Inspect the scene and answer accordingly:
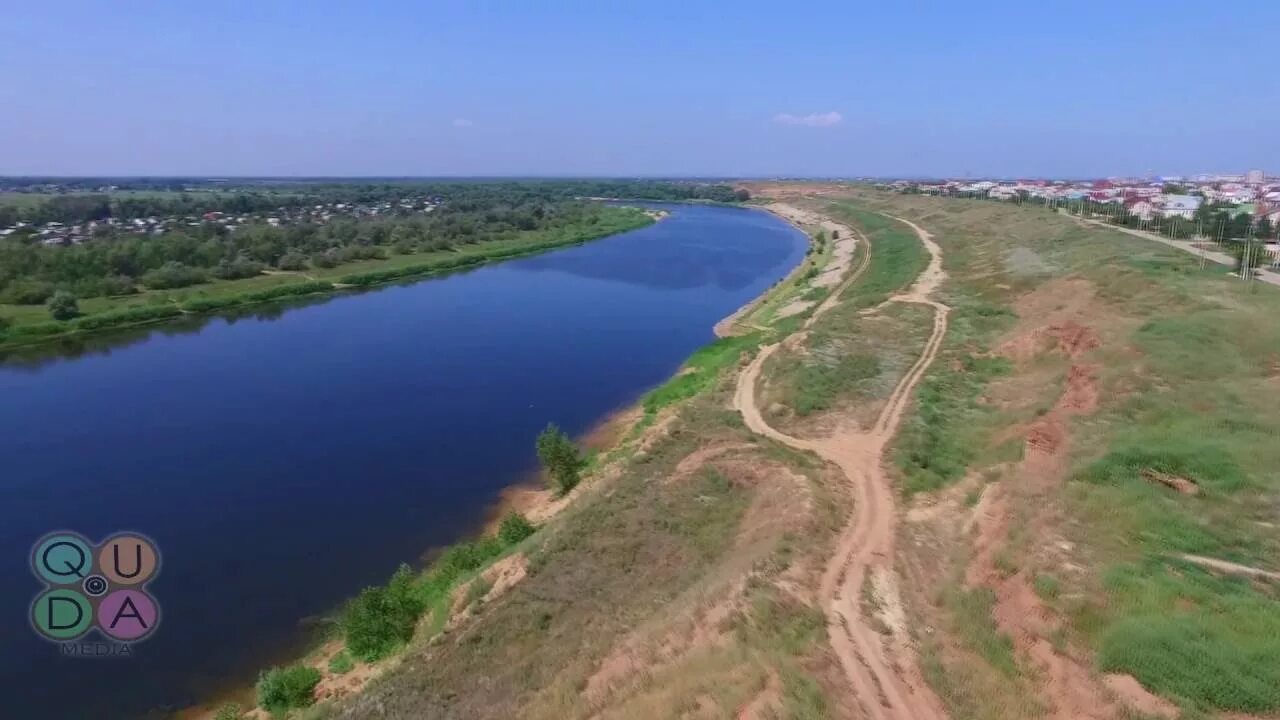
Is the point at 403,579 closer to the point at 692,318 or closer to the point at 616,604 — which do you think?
the point at 616,604

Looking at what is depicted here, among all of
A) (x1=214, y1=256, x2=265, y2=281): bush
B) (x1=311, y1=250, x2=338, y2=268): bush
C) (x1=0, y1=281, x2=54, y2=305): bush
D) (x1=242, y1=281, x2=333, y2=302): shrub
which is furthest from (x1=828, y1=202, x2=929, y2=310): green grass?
(x1=0, y1=281, x2=54, y2=305): bush

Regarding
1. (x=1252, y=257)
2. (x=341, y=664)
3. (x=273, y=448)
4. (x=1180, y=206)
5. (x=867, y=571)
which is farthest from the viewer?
(x=1180, y=206)

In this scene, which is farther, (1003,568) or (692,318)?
(692,318)

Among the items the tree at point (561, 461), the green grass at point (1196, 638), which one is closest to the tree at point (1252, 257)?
the green grass at point (1196, 638)

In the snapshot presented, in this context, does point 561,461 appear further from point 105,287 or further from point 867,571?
point 105,287

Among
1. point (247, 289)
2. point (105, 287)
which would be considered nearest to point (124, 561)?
point (247, 289)

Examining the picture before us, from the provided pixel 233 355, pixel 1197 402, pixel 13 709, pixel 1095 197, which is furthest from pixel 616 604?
pixel 1095 197
